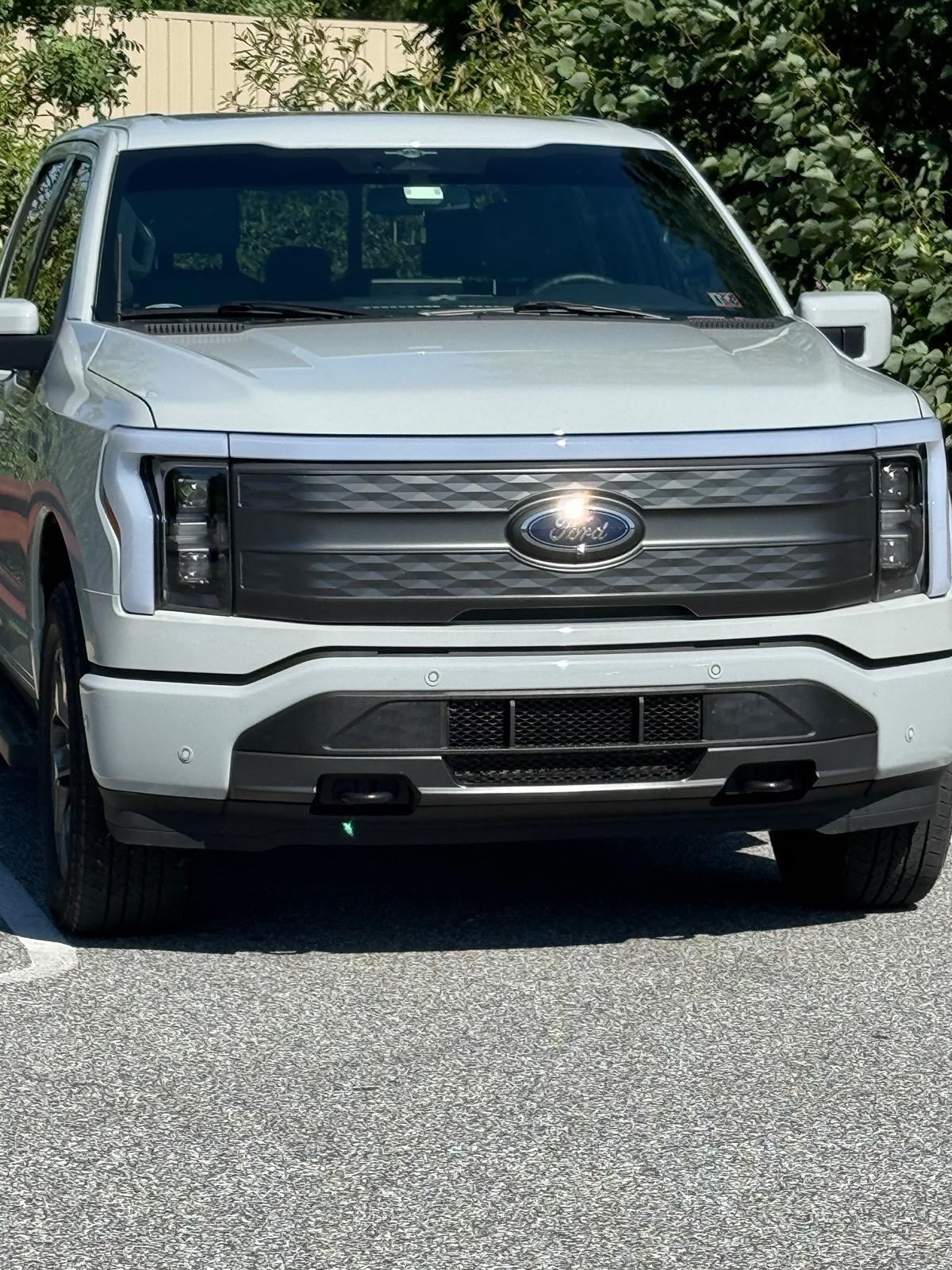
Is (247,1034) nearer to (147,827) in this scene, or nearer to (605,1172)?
(147,827)

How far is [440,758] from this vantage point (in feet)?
17.2

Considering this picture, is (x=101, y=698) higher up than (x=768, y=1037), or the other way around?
(x=101, y=698)

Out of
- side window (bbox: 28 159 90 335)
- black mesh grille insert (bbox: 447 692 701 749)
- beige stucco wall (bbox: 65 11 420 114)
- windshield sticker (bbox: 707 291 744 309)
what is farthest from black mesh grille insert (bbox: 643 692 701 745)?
beige stucco wall (bbox: 65 11 420 114)

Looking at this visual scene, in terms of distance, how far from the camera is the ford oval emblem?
5.20m

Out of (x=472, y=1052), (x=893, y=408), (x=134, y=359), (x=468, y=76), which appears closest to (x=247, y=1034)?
(x=472, y=1052)

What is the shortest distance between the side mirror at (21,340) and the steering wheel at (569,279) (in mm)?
1328

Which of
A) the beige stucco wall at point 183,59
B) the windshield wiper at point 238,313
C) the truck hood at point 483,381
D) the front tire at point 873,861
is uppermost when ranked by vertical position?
the truck hood at point 483,381

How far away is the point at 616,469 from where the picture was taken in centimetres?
523

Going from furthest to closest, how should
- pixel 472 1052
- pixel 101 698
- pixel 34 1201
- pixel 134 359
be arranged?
pixel 134 359
pixel 101 698
pixel 472 1052
pixel 34 1201

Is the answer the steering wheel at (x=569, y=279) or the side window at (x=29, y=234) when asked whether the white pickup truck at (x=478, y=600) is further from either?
the side window at (x=29, y=234)

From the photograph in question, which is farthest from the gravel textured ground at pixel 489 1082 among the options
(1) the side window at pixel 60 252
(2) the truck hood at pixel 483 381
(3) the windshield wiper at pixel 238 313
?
(1) the side window at pixel 60 252

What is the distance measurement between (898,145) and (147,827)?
615 cm

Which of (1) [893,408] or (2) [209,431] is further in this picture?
(1) [893,408]

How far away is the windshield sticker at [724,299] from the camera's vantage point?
6688 millimetres
